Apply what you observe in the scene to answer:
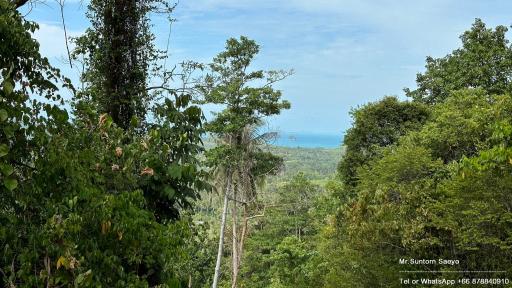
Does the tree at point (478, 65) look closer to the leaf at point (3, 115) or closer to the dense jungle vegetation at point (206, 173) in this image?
the dense jungle vegetation at point (206, 173)

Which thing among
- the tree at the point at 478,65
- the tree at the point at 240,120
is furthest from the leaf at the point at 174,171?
the tree at the point at 478,65

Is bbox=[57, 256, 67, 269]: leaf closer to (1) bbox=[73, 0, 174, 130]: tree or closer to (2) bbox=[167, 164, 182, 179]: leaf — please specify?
(2) bbox=[167, 164, 182, 179]: leaf

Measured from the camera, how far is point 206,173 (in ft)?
13.8

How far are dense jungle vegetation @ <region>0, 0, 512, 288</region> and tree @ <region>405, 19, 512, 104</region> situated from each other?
8cm

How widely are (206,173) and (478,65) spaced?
63.3 feet

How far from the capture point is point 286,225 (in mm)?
30375

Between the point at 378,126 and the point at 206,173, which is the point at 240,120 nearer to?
the point at 378,126

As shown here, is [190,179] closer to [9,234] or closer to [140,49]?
[9,234]

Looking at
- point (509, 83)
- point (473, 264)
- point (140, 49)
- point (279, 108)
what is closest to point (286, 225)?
point (279, 108)

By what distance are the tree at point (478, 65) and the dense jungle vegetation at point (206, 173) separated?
0.08 meters

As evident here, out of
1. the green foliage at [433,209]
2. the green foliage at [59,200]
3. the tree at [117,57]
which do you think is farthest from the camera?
the green foliage at [433,209]

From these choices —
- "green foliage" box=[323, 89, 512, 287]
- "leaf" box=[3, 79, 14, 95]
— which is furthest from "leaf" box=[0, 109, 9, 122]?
"green foliage" box=[323, 89, 512, 287]

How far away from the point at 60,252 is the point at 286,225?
28.4 m

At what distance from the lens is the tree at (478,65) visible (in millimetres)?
19750
